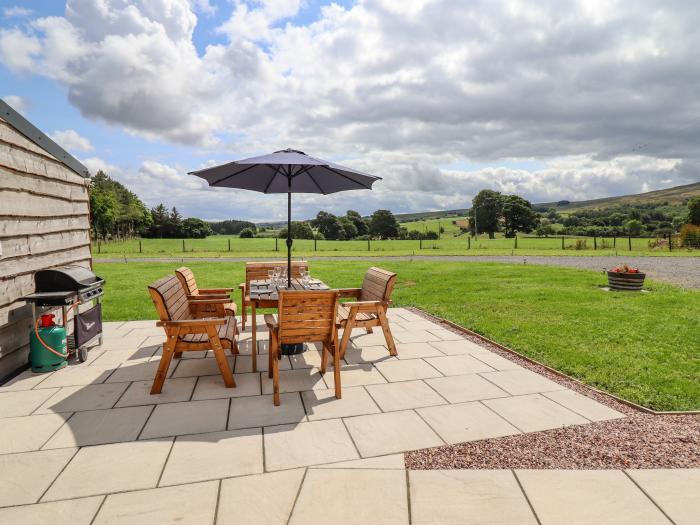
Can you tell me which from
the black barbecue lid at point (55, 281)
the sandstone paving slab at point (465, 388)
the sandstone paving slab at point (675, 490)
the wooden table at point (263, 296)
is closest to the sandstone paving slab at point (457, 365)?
the sandstone paving slab at point (465, 388)

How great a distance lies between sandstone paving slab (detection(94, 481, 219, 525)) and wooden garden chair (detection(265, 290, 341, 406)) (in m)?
1.42

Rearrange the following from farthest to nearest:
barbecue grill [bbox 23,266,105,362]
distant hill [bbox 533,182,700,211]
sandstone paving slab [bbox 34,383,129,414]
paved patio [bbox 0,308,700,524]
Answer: distant hill [bbox 533,182,700,211] < barbecue grill [bbox 23,266,105,362] < sandstone paving slab [bbox 34,383,129,414] < paved patio [bbox 0,308,700,524]

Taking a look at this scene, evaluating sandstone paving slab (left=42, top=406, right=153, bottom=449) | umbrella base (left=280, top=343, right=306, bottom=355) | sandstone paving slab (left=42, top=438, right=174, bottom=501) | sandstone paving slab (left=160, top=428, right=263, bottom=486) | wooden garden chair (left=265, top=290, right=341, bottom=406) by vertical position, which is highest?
wooden garden chair (left=265, top=290, right=341, bottom=406)

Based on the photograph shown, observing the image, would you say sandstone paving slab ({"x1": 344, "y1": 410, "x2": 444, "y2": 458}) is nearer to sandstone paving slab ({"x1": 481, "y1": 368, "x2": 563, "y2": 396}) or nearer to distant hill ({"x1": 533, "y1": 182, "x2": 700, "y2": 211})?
sandstone paving slab ({"x1": 481, "y1": 368, "x2": 563, "y2": 396})

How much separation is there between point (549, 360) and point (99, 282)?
237 inches

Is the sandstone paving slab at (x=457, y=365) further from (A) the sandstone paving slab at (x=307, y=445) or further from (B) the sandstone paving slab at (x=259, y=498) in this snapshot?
(B) the sandstone paving slab at (x=259, y=498)

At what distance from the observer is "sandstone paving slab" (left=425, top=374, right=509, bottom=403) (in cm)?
401

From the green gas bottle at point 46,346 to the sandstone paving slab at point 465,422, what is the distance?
4127 mm

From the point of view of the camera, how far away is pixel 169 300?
432 cm

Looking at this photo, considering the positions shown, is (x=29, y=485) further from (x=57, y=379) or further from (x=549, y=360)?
(x=549, y=360)

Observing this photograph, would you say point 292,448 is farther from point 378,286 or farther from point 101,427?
point 378,286

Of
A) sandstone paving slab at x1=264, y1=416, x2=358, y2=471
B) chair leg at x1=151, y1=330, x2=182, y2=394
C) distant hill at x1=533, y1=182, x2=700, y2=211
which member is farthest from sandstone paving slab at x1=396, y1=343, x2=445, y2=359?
distant hill at x1=533, y1=182, x2=700, y2=211

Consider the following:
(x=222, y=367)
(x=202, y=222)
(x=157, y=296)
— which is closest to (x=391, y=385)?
(x=222, y=367)

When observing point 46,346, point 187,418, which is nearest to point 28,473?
point 187,418
